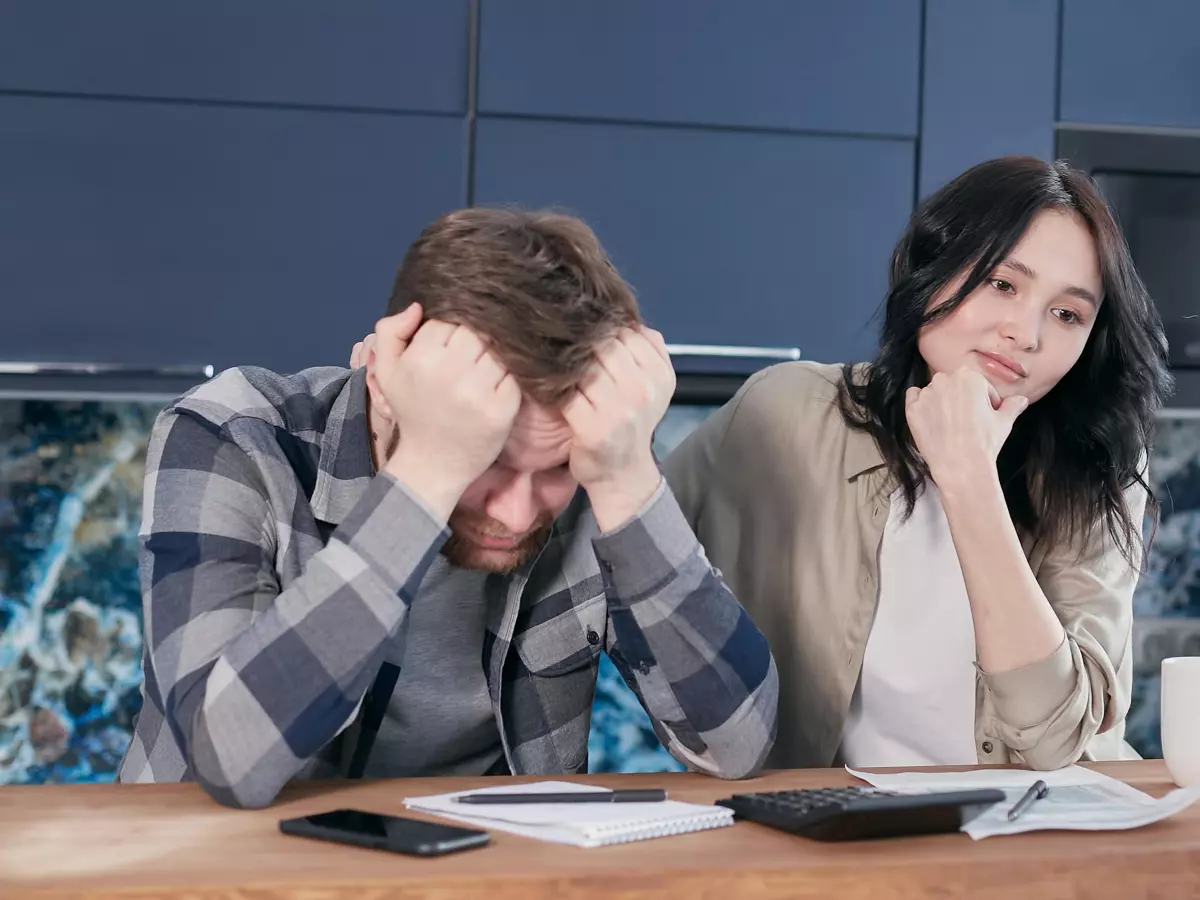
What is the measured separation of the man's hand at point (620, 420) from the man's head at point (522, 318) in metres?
0.02

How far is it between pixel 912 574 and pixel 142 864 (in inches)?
40.7

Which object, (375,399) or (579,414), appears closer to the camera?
(579,414)

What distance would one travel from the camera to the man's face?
1.15m

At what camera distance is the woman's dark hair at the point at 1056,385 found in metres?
1.61

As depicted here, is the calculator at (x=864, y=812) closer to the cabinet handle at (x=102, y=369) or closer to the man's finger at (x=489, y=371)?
the man's finger at (x=489, y=371)

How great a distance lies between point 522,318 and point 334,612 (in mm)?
272

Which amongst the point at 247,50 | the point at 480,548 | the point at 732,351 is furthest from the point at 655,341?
the point at 247,50

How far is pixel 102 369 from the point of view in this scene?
2.22m

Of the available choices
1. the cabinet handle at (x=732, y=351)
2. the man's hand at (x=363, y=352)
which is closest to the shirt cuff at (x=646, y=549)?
the man's hand at (x=363, y=352)

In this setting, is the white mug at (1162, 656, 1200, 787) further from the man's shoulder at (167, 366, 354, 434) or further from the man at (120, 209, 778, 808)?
the man's shoulder at (167, 366, 354, 434)

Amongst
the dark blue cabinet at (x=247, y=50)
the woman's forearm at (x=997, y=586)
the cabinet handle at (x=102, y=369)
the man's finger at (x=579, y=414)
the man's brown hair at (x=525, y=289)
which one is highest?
the dark blue cabinet at (x=247, y=50)

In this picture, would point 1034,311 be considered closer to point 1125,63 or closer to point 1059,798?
point 1059,798

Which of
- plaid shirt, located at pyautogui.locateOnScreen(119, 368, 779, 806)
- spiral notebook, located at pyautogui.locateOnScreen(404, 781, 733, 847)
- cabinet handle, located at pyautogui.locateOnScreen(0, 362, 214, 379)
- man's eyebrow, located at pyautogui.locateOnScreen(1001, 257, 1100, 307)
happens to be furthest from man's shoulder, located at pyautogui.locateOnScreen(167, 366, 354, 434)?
cabinet handle, located at pyautogui.locateOnScreen(0, 362, 214, 379)

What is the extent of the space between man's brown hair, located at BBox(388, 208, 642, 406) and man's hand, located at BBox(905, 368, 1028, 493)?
0.43 meters
